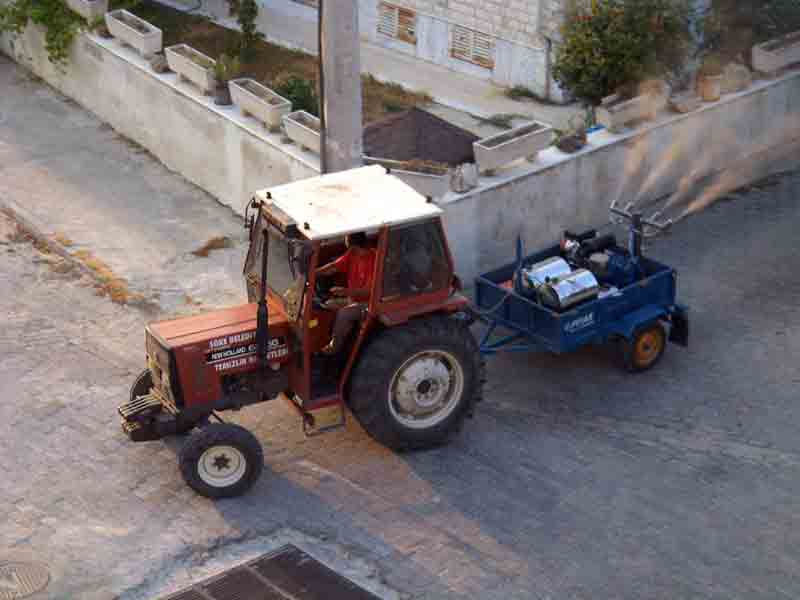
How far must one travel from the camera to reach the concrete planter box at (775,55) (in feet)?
56.4

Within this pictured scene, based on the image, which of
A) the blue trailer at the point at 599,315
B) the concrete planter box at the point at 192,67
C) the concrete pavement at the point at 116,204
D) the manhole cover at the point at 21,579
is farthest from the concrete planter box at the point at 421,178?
the manhole cover at the point at 21,579

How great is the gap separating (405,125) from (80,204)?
4.51 meters

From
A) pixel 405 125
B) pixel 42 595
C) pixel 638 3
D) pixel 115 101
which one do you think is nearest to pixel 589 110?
pixel 638 3

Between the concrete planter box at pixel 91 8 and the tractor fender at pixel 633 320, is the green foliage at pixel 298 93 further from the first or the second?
the tractor fender at pixel 633 320

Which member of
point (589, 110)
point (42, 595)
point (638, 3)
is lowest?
point (42, 595)

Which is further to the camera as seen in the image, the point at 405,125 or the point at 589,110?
the point at 589,110

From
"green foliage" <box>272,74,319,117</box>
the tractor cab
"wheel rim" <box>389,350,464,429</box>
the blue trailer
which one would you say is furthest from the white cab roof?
"green foliage" <box>272,74,319,117</box>

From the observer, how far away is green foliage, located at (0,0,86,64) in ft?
62.1

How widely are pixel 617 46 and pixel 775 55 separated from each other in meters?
2.75

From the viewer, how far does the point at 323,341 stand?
11195 mm

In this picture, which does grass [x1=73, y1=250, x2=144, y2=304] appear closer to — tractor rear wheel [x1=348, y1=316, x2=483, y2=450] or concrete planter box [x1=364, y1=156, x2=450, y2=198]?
concrete planter box [x1=364, y1=156, x2=450, y2=198]

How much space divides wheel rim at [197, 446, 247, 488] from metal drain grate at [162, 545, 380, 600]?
2.89 ft

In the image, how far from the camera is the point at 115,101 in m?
18.4

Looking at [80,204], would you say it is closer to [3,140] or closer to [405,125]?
[3,140]
